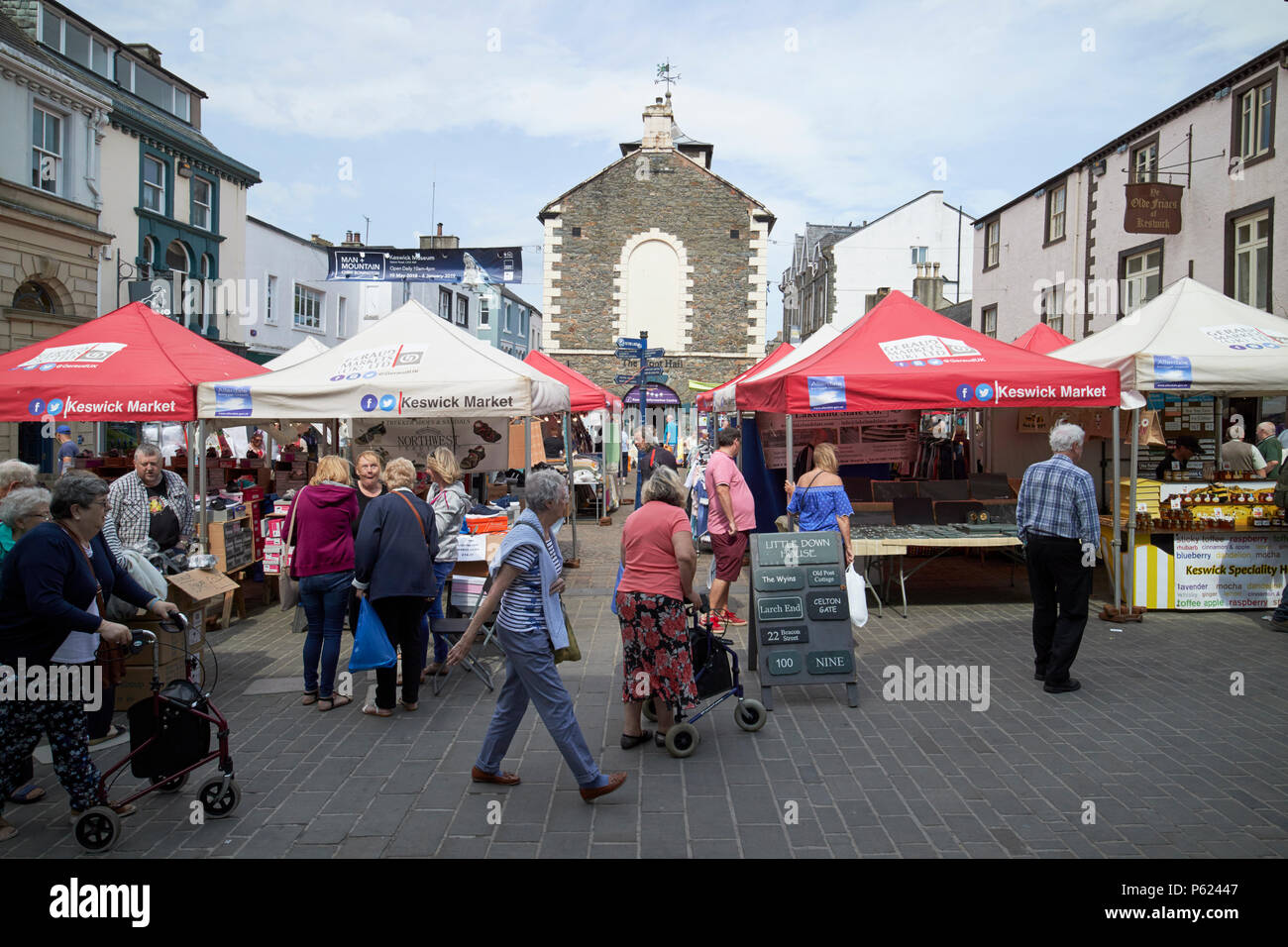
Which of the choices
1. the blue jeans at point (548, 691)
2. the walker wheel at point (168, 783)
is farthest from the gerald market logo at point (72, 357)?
the blue jeans at point (548, 691)

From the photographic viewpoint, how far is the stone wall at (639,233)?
29.8 metres

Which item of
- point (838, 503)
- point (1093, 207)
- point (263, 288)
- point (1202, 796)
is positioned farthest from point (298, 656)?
point (263, 288)

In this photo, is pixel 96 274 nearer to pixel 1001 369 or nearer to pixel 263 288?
pixel 263 288

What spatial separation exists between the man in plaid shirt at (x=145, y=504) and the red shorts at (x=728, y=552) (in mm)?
4741

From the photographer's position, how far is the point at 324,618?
572 cm

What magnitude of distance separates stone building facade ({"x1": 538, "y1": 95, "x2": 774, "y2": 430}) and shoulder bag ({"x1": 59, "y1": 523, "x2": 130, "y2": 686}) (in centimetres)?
2550

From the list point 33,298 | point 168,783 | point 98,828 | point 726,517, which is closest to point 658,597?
point 168,783

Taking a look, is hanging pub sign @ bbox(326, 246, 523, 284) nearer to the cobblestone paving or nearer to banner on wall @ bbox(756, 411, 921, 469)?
banner on wall @ bbox(756, 411, 921, 469)

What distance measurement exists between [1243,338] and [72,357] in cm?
1234

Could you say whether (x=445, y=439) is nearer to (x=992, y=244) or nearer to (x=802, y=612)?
(x=802, y=612)

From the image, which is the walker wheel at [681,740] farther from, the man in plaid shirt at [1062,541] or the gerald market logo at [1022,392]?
the gerald market logo at [1022,392]

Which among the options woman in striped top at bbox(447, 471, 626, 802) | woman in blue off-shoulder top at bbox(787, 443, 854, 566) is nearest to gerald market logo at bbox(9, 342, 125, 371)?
woman in striped top at bbox(447, 471, 626, 802)

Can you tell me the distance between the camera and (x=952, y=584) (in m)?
10.5

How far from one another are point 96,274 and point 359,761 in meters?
19.9
